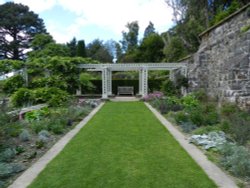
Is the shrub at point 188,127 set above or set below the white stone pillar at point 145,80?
below

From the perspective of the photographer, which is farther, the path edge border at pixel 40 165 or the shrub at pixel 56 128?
the shrub at pixel 56 128

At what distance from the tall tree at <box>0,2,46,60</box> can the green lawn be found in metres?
29.5

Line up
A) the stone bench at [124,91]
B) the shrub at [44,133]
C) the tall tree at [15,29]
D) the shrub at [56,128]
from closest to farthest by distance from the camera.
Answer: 1. the shrub at [44,133]
2. the shrub at [56,128]
3. the stone bench at [124,91]
4. the tall tree at [15,29]

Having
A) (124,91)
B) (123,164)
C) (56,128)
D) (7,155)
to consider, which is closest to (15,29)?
(124,91)

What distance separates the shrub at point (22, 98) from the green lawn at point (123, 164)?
5403mm

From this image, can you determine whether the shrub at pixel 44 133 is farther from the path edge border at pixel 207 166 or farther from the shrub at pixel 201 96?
the shrub at pixel 201 96

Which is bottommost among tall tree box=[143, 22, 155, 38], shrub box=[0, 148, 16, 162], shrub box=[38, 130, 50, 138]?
shrub box=[0, 148, 16, 162]

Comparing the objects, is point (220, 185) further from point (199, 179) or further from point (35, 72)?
point (35, 72)

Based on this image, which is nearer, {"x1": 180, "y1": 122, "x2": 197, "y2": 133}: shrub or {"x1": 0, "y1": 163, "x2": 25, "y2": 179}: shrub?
{"x1": 0, "y1": 163, "x2": 25, "y2": 179}: shrub

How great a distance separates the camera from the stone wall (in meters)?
6.92

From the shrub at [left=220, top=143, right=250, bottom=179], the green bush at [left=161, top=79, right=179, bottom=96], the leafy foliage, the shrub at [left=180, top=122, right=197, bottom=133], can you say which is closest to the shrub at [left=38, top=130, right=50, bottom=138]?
the shrub at [left=180, top=122, right=197, bottom=133]

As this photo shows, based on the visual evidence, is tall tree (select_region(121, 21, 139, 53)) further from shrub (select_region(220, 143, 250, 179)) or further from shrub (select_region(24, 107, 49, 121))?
shrub (select_region(220, 143, 250, 179))

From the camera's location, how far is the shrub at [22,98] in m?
9.73

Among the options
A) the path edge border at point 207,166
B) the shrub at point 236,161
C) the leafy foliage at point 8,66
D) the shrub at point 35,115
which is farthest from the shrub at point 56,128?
the leafy foliage at point 8,66
